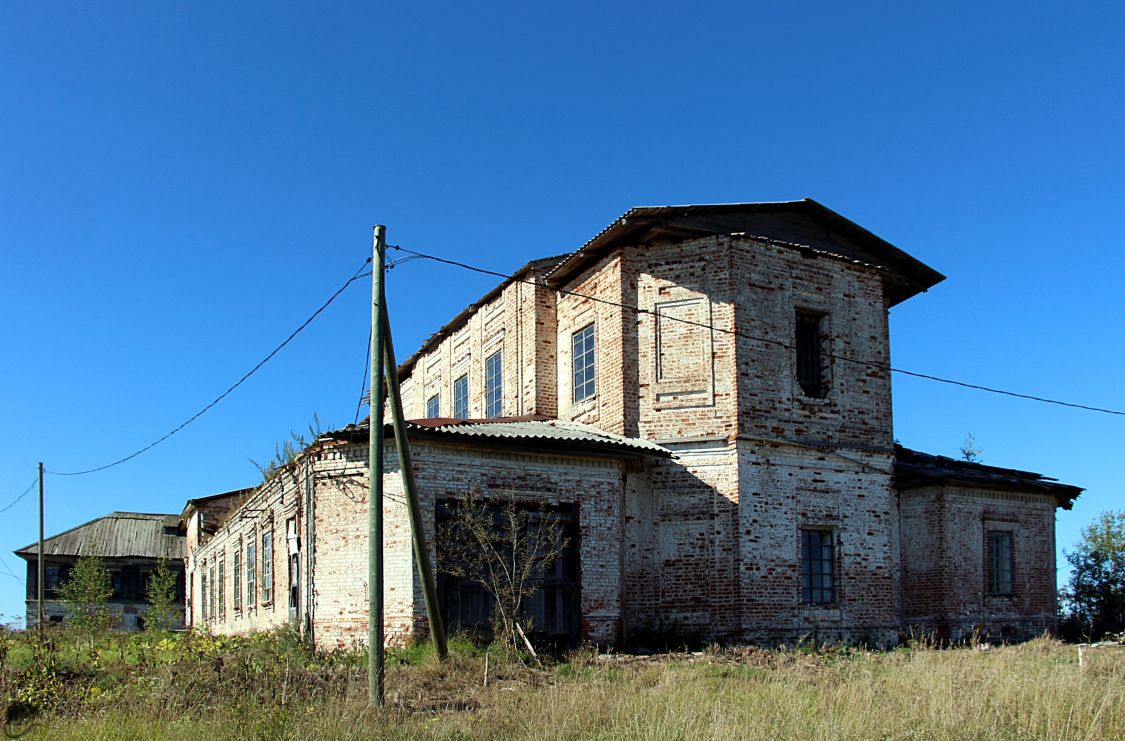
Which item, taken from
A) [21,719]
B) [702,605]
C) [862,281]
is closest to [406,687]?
[21,719]

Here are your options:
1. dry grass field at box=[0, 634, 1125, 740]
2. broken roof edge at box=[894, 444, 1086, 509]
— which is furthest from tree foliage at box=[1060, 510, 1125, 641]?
dry grass field at box=[0, 634, 1125, 740]

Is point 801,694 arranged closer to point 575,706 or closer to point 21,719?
point 575,706

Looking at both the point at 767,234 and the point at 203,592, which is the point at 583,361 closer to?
the point at 767,234

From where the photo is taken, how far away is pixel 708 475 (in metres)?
19.4

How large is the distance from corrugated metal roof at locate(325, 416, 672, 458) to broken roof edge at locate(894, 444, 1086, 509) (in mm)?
5999

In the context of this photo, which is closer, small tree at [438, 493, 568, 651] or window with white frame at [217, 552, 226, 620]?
small tree at [438, 493, 568, 651]

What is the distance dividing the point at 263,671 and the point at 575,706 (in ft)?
12.5

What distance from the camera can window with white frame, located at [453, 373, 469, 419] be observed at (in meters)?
27.2

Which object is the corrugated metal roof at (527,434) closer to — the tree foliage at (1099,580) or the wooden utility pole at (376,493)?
the wooden utility pole at (376,493)

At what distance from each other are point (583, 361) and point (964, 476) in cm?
840

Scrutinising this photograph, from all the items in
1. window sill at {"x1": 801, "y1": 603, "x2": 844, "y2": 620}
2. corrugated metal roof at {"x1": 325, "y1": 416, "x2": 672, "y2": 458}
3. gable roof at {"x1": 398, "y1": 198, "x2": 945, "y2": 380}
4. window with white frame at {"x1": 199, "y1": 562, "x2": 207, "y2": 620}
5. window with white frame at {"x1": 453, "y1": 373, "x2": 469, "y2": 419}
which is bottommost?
window with white frame at {"x1": 199, "y1": 562, "x2": 207, "y2": 620}

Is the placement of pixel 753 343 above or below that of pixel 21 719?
above

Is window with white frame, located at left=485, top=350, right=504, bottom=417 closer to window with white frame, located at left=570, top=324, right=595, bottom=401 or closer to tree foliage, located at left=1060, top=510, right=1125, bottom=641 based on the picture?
window with white frame, located at left=570, top=324, right=595, bottom=401

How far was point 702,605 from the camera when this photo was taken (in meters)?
19.0
